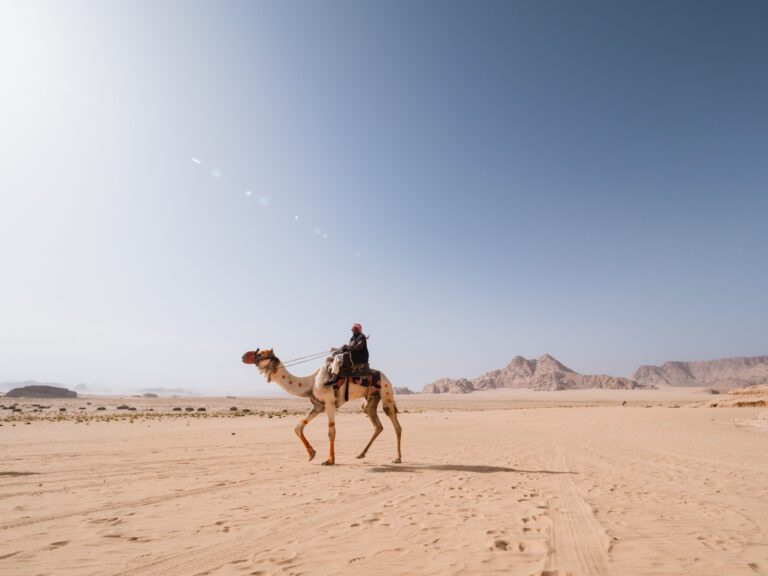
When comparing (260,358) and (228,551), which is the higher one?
(260,358)

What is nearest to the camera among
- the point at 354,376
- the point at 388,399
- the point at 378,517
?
the point at 378,517

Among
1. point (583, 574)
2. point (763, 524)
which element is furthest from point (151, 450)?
point (763, 524)

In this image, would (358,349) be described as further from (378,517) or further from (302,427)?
(378,517)

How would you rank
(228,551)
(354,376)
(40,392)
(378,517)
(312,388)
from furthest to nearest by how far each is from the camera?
(40,392)
(312,388)
(354,376)
(378,517)
(228,551)

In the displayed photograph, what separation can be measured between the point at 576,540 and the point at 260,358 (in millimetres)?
9686

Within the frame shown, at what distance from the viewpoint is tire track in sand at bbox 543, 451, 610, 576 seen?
4.27 metres

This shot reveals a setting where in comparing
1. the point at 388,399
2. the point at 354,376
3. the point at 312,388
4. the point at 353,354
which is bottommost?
the point at 388,399

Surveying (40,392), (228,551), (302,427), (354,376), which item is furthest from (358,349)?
A: (40,392)

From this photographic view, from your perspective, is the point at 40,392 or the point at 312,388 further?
the point at 40,392

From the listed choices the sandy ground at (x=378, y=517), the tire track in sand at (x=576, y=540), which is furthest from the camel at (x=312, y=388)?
the tire track in sand at (x=576, y=540)

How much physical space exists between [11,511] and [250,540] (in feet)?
14.9

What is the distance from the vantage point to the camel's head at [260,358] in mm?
12047

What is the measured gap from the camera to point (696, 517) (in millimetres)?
6207

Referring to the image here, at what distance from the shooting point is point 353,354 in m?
12.2
